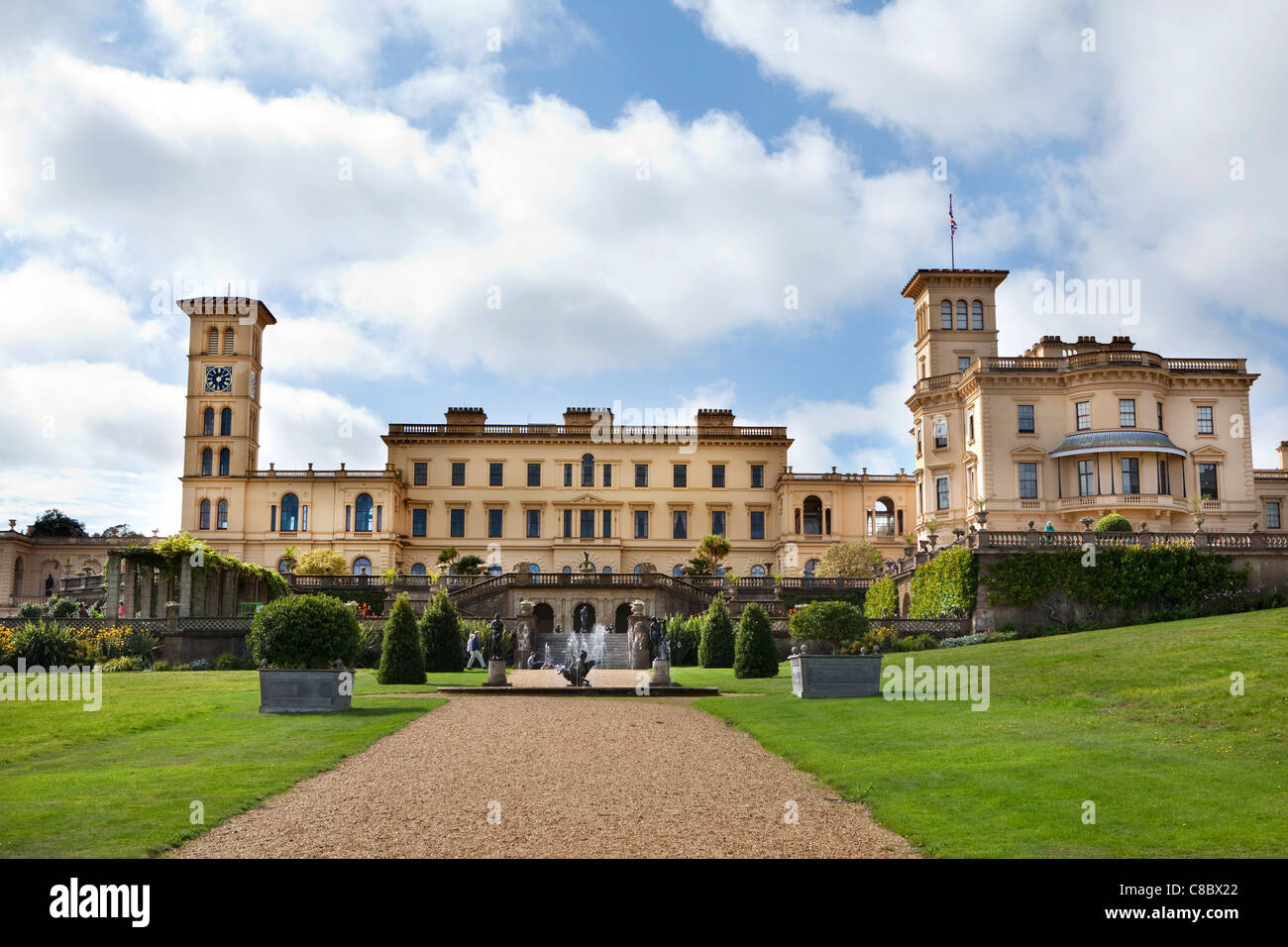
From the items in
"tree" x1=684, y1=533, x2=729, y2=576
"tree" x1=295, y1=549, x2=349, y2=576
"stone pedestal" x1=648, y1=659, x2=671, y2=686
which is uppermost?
"tree" x1=684, y1=533, x2=729, y2=576

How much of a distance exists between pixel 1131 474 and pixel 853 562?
15.4 metres

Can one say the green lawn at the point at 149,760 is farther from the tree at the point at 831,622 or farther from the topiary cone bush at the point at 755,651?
the topiary cone bush at the point at 755,651

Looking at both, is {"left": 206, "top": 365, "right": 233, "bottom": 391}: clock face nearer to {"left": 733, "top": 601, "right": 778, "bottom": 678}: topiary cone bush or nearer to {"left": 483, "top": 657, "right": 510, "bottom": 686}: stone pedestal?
{"left": 483, "top": 657, "right": 510, "bottom": 686}: stone pedestal

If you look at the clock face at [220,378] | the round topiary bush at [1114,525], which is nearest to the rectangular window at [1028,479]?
the round topiary bush at [1114,525]

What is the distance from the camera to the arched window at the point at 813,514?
238ft

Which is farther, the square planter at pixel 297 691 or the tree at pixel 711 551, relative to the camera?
the tree at pixel 711 551

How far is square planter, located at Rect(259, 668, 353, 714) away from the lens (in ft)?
64.1

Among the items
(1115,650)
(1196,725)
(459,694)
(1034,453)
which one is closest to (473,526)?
(1034,453)

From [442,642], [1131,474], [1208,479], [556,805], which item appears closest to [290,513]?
[442,642]

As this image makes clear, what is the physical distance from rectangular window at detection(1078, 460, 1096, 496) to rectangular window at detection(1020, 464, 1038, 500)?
1.87 metres

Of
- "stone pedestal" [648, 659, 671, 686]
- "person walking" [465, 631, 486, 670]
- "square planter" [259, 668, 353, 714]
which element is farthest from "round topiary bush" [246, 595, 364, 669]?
"person walking" [465, 631, 486, 670]

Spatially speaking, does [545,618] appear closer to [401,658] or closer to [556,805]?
[401,658]

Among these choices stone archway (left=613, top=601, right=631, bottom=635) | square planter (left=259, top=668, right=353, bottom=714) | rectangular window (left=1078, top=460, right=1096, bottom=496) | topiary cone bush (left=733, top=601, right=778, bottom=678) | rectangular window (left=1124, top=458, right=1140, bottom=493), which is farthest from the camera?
stone archway (left=613, top=601, right=631, bottom=635)

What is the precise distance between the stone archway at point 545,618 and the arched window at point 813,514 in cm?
2336
